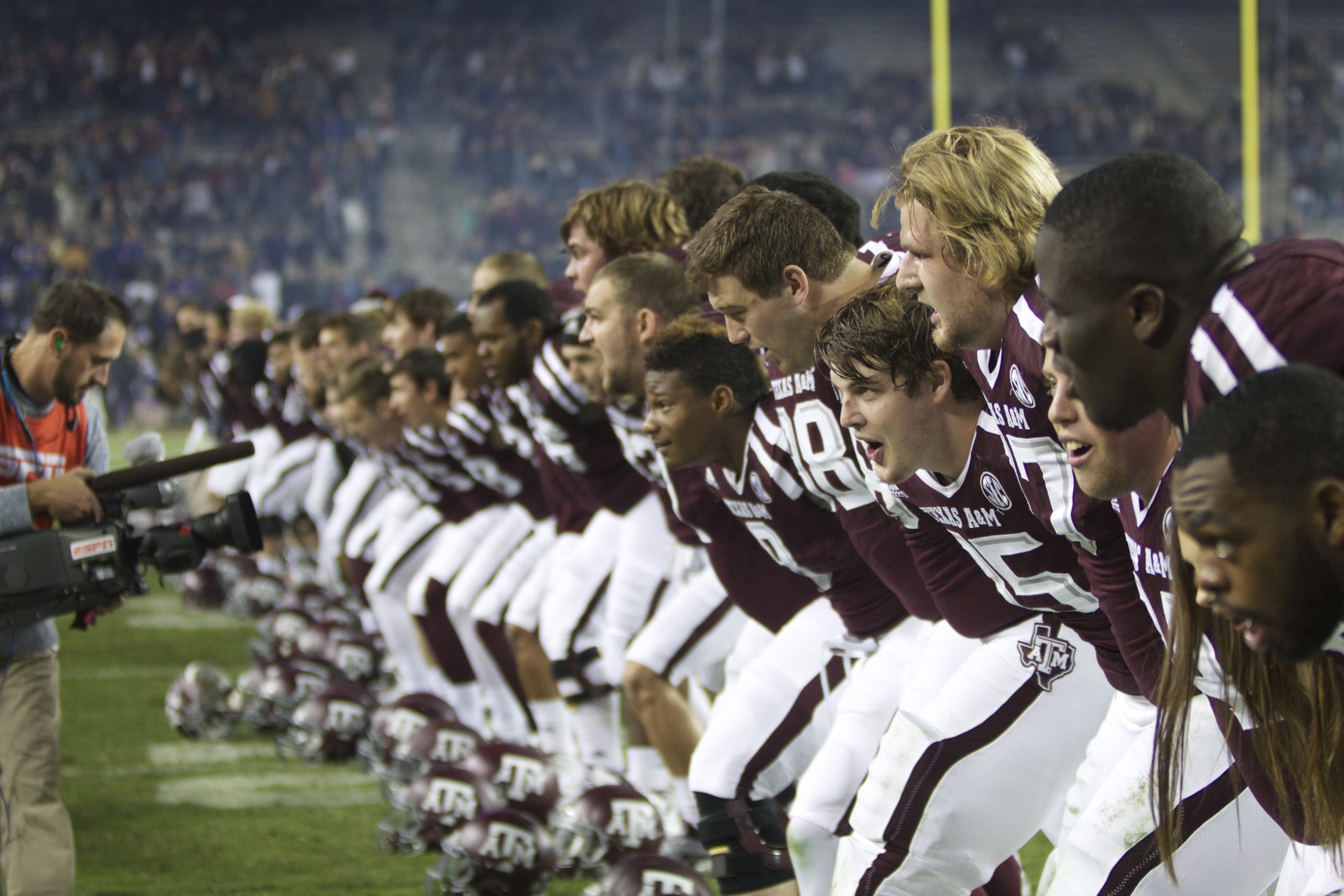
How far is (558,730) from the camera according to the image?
5.18m

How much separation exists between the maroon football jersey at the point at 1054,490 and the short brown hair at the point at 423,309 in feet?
15.2

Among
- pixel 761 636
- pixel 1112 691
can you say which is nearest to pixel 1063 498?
pixel 1112 691

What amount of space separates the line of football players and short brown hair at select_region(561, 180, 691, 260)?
1 centimetres

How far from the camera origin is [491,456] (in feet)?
18.4

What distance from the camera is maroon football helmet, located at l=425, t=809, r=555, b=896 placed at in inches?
152

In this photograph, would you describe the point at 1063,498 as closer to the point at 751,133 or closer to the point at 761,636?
the point at 761,636

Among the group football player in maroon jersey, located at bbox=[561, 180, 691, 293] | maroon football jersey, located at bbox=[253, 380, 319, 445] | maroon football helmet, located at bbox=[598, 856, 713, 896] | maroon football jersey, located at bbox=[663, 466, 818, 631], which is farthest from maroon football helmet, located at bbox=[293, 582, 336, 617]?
maroon football helmet, located at bbox=[598, 856, 713, 896]

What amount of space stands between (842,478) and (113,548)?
66.7 inches

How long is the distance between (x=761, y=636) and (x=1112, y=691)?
4.08 feet

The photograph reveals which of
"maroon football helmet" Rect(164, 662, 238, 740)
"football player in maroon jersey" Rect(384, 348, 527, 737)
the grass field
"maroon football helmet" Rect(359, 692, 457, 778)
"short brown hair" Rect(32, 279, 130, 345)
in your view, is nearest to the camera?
"short brown hair" Rect(32, 279, 130, 345)

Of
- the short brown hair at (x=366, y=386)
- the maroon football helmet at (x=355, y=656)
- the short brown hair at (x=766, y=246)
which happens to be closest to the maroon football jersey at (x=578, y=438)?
the short brown hair at (x=366, y=386)

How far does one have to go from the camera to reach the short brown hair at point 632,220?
459cm

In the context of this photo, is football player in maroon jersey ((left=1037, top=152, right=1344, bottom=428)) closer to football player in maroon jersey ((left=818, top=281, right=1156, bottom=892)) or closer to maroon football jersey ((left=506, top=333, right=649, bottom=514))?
football player in maroon jersey ((left=818, top=281, right=1156, bottom=892))

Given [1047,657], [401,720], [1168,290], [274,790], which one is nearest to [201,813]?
[274,790]
